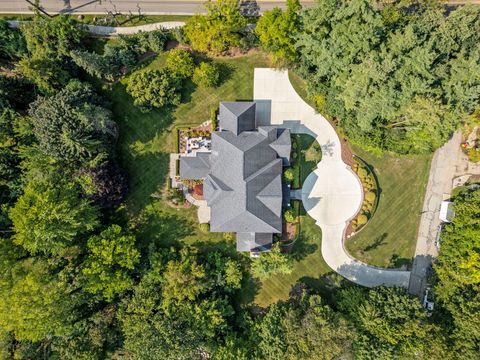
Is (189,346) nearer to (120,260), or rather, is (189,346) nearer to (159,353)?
(159,353)

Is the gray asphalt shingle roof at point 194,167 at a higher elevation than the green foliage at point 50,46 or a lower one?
lower

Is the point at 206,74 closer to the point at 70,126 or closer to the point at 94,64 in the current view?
the point at 94,64

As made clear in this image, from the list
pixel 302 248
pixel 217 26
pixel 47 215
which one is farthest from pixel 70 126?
pixel 302 248

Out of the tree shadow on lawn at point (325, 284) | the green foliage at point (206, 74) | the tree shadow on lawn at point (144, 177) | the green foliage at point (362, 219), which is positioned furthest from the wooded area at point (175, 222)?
the green foliage at point (362, 219)

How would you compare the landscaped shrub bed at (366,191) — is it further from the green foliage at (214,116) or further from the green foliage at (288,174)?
the green foliage at (214,116)

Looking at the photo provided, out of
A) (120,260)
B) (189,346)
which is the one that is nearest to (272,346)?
(189,346)

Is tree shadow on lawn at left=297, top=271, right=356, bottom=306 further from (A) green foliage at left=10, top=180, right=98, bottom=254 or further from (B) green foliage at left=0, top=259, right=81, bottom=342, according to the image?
(A) green foliage at left=10, top=180, right=98, bottom=254

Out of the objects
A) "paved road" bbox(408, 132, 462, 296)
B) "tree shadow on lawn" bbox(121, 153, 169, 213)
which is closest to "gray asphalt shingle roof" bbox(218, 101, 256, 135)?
"tree shadow on lawn" bbox(121, 153, 169, 213)
